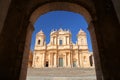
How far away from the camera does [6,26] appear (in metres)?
4.70

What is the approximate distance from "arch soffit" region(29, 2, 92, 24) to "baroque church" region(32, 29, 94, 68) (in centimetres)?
3163

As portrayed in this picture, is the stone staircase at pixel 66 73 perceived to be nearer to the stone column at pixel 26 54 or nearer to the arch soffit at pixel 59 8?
the arch soffit at pixel 59 8

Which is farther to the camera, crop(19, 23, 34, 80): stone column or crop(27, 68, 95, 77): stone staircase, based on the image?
crop(27, 68, 95, 77): stone staircase

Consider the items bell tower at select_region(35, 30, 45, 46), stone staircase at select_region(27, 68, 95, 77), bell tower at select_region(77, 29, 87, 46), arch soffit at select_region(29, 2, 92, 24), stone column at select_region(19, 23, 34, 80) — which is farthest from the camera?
bell tower at select_region(35, 30, 45, 46)

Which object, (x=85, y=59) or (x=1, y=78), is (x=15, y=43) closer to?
(x=1, y=78)

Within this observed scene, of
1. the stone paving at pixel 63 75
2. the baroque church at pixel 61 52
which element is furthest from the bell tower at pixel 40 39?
the stone paving at pixel 63 75

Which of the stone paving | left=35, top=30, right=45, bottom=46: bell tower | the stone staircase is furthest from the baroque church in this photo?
the stone paving

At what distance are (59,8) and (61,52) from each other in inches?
1300

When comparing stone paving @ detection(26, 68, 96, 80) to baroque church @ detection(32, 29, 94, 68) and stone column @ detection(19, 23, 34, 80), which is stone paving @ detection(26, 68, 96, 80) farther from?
baroque church @ detection(32, 29, 94, 68)

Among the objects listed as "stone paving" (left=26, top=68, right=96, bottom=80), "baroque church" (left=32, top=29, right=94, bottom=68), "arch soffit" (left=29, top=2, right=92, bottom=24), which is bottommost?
"stone paving" (left=26, top=68, right=96, bottom=80)

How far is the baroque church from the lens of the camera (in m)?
37.4

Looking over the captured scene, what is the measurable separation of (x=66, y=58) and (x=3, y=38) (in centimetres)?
3387

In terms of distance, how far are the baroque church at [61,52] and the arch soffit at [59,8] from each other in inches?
1245

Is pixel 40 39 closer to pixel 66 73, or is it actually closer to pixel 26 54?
pixel 66 73
